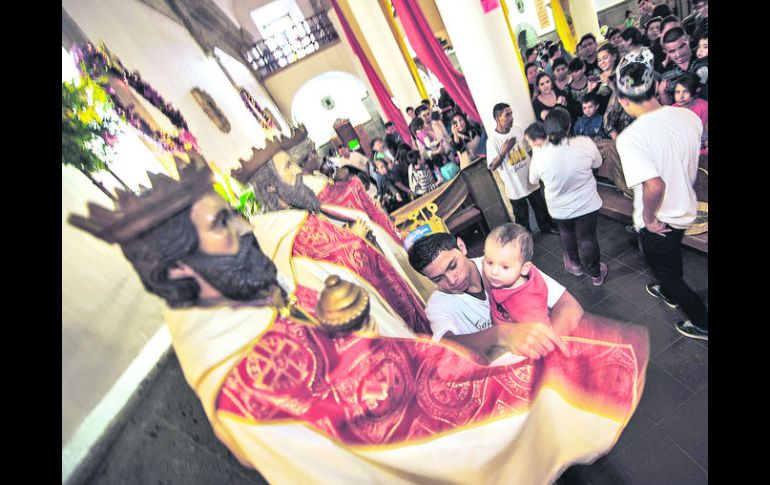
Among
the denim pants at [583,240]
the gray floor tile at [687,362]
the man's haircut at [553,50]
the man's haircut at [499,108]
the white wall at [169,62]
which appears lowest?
the gray floor tile at [687,362]

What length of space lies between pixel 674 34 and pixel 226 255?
173 inches

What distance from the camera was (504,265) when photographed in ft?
5.18

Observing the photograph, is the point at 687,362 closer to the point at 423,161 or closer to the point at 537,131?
the point at 537,131

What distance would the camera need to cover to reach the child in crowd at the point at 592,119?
146 inches

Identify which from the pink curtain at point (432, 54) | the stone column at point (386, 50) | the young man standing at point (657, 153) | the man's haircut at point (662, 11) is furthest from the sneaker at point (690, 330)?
the stone column at point (386, 50)

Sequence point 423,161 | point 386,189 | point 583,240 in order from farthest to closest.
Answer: point 386,189 → point 423,161 → point 583,240

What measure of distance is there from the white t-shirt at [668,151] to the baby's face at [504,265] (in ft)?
3.22

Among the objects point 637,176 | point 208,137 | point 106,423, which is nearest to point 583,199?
point 637,176

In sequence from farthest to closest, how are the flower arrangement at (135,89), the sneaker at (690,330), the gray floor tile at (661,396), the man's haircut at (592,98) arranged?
the man's haircut at (592,98) → the sneaker at (690,330) → the gray floor tile at (661,396) → the flower arrangement at (135,89)

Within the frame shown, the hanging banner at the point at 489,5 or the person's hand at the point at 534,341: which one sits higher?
the hanging banner at the point at 489,5

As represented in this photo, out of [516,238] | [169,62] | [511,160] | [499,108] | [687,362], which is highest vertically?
[169,62]

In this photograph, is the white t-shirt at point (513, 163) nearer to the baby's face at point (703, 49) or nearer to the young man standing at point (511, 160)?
the young man standing at point (511, 160)

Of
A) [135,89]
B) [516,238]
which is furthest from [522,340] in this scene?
[135,89]

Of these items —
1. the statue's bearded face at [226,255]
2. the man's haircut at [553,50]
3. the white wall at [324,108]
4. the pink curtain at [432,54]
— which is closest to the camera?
the statue's bearded face at [226,255]
